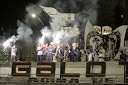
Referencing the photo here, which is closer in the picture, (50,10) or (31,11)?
(50,10)

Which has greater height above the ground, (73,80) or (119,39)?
(119,39)

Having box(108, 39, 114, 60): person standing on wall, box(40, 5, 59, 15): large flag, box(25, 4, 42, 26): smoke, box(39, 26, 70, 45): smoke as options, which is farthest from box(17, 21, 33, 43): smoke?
box(108, 39, 114, 60): person standing on wall

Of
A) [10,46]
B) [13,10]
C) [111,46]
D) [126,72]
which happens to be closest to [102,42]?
[111,46]

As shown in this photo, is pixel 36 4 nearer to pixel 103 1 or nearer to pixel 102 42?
pixel 103 1

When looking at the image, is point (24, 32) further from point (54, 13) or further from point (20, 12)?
point (54, 13)

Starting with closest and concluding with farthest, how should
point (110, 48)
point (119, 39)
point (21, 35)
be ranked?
point (119, 39) → point (110, 48) → point (21, 35)

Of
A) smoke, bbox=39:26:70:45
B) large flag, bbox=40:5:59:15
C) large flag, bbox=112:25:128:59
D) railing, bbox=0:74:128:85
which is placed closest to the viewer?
railing, bbox=0:74:128:85

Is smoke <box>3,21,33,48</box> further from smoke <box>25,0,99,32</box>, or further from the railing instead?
the railing

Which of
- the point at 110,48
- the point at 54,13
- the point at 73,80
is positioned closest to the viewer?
the point at 73,80

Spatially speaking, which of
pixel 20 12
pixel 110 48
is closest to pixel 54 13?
pixel 20 12

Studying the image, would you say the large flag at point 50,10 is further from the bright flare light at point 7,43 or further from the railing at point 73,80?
the railing at point 73,80

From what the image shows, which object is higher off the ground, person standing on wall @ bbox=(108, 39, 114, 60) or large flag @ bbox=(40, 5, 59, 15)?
large flag @ bbox=(40, 5, 59, 15)

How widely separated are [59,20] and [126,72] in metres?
9.70

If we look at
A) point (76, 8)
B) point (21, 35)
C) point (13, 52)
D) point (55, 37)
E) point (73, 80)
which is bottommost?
point (73, 80)
